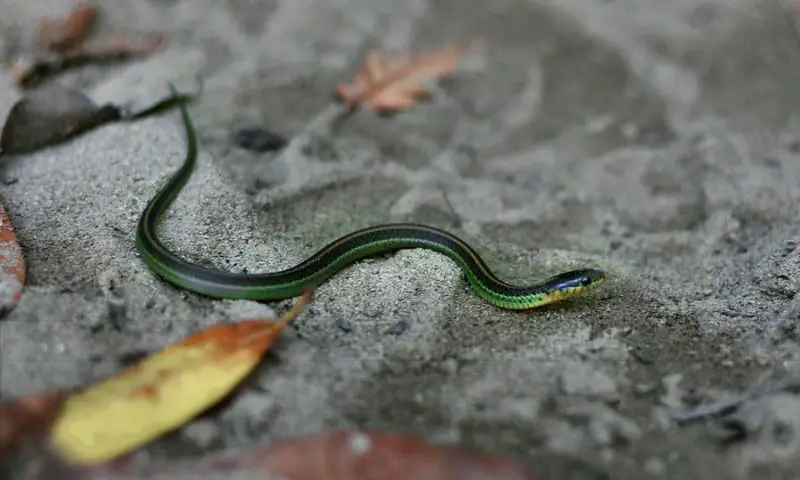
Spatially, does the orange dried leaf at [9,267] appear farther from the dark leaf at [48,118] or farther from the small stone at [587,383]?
the small stone at [587,383]

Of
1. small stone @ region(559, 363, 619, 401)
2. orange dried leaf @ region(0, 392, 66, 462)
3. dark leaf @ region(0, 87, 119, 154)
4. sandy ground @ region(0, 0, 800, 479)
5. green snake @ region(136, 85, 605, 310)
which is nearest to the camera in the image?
orange dried leaf @ region(0, 392, 66, 462)

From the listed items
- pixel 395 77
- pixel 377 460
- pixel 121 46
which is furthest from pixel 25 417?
pixel 395 77

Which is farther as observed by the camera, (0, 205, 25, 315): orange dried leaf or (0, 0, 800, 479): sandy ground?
(0, 205, 25, 315): orange dried leaf

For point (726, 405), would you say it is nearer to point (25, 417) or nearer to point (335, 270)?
point (335, 270)

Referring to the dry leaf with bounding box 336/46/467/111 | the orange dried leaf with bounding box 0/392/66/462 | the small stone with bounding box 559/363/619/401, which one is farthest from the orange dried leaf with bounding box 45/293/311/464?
the dry leaf with bounding box 336/46/467/111

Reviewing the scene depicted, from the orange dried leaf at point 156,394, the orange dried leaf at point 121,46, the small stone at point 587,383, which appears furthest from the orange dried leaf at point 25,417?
the orange dried leaf at point 121,46

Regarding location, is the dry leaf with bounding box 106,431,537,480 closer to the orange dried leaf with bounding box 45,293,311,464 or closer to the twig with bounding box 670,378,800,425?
the orange dried leaf with bounding box 45,293,311,464

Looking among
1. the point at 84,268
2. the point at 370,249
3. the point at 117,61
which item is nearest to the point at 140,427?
the point at 84,268
